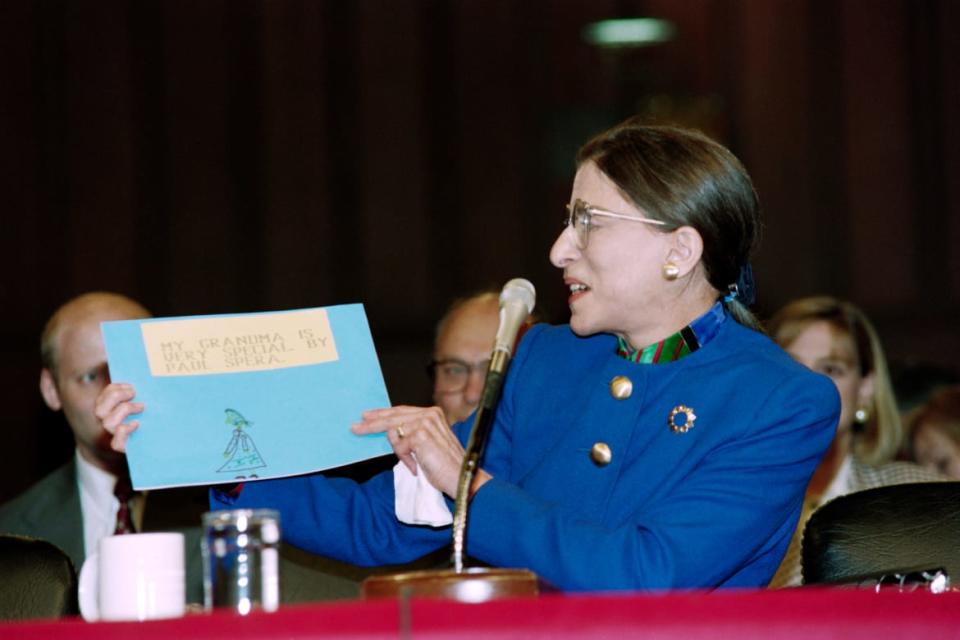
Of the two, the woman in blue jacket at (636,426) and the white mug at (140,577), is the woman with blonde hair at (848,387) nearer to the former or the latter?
the woman in blue jacket at (636,426)

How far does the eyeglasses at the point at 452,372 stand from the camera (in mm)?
3492

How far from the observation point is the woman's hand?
1.83 meters

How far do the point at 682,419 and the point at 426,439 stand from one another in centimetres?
39

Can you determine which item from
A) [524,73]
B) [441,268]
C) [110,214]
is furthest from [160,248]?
[524,73]

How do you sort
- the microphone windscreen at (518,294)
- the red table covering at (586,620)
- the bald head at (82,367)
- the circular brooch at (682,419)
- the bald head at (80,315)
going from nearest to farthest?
the red table covering at (586,620)
the microphone windscreen at (518,294)
the circular brooch at (682,419)
the bald head at (82,367)
the bald head at (80,315)

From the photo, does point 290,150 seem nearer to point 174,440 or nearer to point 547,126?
point 547,126

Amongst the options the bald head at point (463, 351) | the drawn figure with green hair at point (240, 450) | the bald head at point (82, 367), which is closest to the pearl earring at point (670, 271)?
the drawn figure with green hair at point (240, 450)

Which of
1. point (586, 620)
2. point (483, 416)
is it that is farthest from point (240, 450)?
point (586, 620)

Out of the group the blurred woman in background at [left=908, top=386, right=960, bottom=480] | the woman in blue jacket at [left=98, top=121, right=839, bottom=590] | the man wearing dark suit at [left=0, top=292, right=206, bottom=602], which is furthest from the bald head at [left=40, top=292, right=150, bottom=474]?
the blurred woman in background at [left=908, top=386, right=960, bottom=480]

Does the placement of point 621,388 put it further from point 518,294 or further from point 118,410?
point 118,410

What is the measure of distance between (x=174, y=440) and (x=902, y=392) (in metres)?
3.13

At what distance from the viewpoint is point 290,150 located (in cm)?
518

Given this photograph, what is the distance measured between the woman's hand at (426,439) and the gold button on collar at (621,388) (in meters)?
0.29

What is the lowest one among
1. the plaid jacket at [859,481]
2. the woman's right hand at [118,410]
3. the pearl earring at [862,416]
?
the plaid jacket at [859,481]
